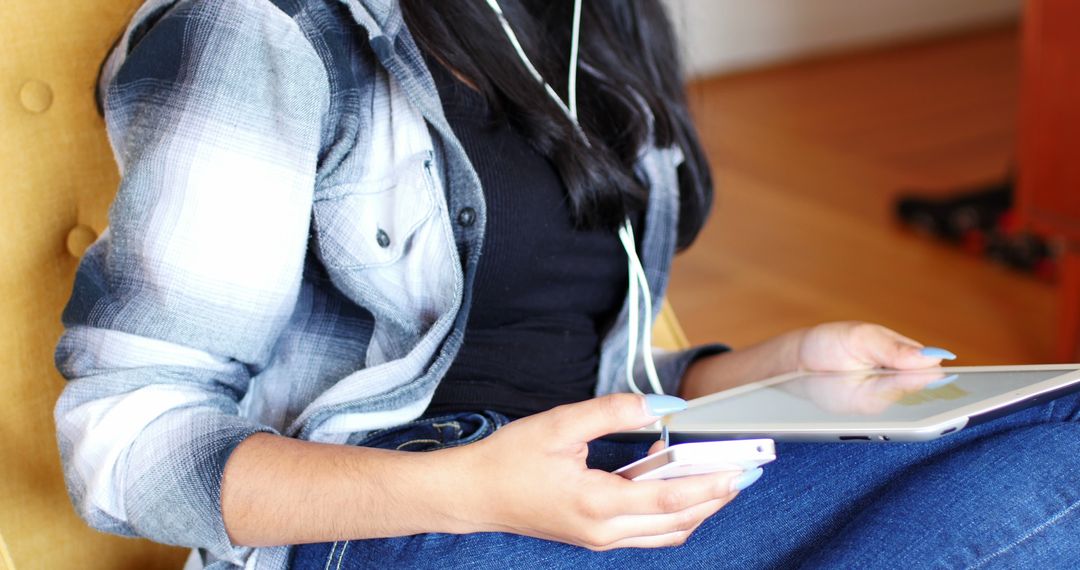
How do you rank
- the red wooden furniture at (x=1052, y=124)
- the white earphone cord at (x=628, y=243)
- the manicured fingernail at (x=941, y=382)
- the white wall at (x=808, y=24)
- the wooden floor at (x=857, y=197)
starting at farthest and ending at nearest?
1. the white wall at (x=808, y=24)
2. the wooden floor at (x=857, y=197)
3. the red wooden furniture at (x=1052, y=124)
4. the white earphone cord at (x=628, y=243)
5. the manicured fingernail at (x=941, y=382)

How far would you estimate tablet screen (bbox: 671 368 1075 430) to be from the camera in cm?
74

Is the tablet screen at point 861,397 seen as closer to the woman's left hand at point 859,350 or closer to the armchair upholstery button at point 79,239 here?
the woman's left hand at point 859,350

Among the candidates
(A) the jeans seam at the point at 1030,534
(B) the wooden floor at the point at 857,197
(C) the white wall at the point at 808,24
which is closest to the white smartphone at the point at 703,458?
(A) the jeans seam at the point at 1030,534

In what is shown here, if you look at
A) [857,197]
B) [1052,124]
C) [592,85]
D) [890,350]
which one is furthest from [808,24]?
[890,350]

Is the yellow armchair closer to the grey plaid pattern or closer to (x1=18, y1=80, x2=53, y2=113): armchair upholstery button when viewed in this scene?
(x1=18, y1=80, x2=53, y2=113): armchair upholstery button

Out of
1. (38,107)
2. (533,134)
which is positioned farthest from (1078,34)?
(38,107)

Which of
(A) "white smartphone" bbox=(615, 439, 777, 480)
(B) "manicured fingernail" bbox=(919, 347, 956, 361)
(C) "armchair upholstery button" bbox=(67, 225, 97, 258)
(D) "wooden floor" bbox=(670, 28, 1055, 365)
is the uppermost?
(C) "armchair upholstery button" bbox=(67, 225, 97, 258)

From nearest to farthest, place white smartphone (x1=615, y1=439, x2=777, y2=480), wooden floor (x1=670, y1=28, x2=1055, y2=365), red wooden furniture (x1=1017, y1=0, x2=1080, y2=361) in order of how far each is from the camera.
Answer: white smartphone (x1=615, y1=439, x2=777, y2=480) → red wooden furniture (x1=1017, y1=0, x2=1080, y2=361) → wooden floor (x1=670, y1=28, x2=1055, y2=365)

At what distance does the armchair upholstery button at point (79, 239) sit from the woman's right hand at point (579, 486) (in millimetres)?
376

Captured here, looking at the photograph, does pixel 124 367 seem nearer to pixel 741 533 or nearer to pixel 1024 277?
pixel 741 533

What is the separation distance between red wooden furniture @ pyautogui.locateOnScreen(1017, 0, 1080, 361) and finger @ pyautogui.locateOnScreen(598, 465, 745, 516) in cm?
131

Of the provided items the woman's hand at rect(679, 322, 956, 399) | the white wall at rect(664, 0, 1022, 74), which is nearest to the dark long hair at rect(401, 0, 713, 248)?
the woman's hand at rect(679, 322, 956, 399)

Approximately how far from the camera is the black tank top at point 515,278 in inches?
33.6

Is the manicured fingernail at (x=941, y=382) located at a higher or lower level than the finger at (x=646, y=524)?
lower
